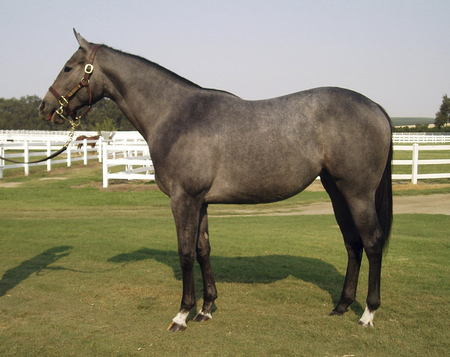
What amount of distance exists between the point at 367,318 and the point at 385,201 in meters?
1.22

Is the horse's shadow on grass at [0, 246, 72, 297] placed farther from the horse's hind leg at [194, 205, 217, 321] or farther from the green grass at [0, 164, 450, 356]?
the horse's hind leg at [194, 205, 217, 321]

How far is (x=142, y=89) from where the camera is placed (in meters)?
4.43

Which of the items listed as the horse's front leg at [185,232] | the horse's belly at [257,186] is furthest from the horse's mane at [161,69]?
the horse's front leg at [185,232]

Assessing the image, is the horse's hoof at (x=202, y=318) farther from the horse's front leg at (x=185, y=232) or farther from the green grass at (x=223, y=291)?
the horse's front leg at (x=185, y=232)

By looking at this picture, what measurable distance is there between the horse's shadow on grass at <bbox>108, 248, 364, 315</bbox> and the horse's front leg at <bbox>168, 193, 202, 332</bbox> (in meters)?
1.12

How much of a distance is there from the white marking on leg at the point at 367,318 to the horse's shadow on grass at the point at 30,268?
4.05m

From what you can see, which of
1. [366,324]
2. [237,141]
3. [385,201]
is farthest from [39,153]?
[366,324]

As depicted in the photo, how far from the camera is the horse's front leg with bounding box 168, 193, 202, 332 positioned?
404 centimetres

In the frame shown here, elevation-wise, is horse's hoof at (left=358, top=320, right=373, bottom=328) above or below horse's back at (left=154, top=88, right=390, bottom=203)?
below

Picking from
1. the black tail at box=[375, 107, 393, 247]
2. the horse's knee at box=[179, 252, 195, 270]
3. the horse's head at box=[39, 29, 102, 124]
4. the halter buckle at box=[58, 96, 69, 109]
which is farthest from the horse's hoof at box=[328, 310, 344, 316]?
the halter buckle at box=[58, 96, 69, 109]

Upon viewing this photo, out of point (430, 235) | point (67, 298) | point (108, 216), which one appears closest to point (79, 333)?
point (67, 298)

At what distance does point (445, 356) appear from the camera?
343 centimetres

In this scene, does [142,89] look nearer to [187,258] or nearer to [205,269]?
[187,258]

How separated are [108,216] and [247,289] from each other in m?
7.04
